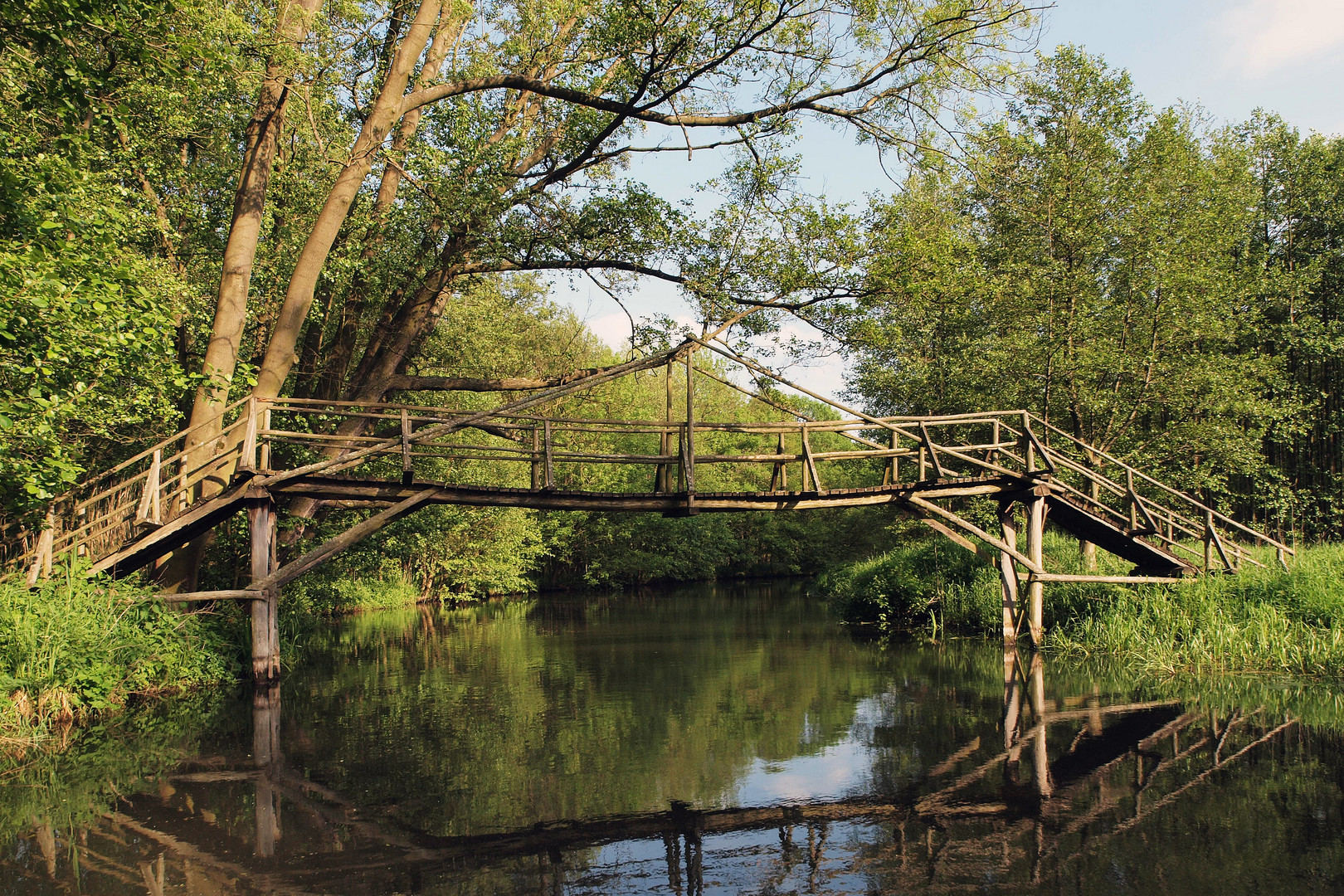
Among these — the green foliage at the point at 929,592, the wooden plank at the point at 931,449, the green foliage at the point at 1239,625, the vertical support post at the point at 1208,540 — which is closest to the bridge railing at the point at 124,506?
the wooden plank at the point at 931,449

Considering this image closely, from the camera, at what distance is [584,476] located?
40844mm

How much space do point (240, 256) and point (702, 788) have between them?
39.0 ft

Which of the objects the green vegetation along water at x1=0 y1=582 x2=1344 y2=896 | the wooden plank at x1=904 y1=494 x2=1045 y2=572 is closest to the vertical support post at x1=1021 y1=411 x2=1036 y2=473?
the wooden plank at x1=904 y1=494 x2=1045 y2=572

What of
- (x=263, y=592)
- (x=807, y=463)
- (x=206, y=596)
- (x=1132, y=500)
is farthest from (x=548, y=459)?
(x=1132, y=500)

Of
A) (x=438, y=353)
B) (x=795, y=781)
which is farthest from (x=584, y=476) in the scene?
(x=795, y=781)

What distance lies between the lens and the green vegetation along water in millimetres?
6402

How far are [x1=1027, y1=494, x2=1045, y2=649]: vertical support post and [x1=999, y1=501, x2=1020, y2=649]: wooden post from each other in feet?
1.04

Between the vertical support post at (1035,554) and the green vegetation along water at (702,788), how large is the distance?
5.35 ft

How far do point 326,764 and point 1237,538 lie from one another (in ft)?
88.7

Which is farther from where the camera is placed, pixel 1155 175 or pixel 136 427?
pixel 1155 175

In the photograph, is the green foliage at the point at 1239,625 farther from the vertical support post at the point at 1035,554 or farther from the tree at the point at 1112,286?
the tree at the point at 1112,286

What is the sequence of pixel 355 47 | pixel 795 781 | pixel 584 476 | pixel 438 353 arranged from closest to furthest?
1. pixel 795 781
2. pixel 355 47
3. pixel 438 353
4. pixel 584 476

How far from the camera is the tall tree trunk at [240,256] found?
47.6ft

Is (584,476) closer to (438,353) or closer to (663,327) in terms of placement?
(438,353)
